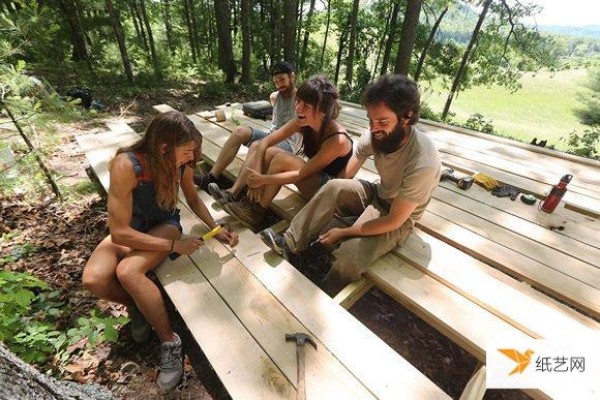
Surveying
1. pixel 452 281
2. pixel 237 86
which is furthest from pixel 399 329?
pixel 237 86

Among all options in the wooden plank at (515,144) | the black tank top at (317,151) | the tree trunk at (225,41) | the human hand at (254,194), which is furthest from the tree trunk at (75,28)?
the black tank top at (317,151)

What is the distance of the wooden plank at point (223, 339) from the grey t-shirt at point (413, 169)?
1.31 m

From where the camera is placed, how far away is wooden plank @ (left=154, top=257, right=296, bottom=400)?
159 centimetres

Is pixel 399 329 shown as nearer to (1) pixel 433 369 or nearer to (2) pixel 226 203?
(1) pixel 433 369

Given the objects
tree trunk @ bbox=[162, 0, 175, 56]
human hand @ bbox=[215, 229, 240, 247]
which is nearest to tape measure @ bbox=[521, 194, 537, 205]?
human hand @ bbox=[215, 229, 240, 247]

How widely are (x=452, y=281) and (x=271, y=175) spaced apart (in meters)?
1.62

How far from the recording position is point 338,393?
1557 millimetres

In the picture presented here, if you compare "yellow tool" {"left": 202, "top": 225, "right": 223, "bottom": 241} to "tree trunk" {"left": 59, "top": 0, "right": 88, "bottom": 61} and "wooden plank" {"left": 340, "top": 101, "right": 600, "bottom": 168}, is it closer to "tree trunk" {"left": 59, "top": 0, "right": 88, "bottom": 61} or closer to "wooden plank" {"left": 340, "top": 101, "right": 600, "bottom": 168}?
"wooden plank" {"left": 340, "top": 101, "right": 600, "bottom": 168}

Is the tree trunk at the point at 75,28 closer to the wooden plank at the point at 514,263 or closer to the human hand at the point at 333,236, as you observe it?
the human hand at the point at 333,236

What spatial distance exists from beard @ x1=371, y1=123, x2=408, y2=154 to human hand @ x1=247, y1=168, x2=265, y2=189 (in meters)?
1.00

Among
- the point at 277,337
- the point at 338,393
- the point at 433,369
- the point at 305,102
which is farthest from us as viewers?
the point at 305,102

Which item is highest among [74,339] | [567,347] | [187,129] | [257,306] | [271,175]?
[187,129]

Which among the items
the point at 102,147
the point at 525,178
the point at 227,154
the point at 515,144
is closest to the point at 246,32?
the point at 102,147

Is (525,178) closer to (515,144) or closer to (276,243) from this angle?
(515,144)
